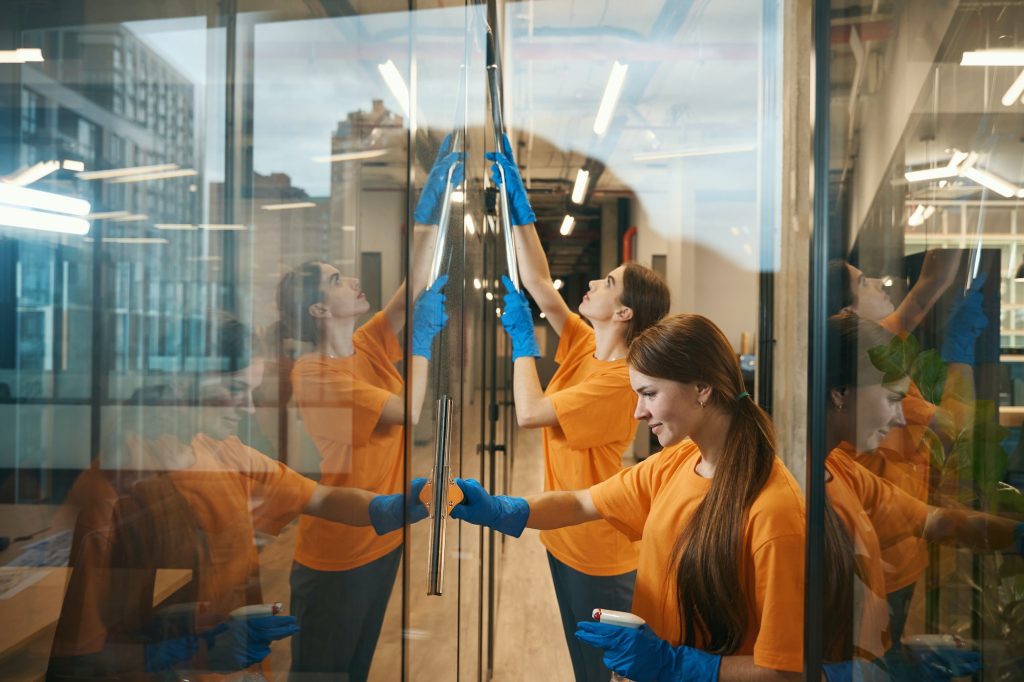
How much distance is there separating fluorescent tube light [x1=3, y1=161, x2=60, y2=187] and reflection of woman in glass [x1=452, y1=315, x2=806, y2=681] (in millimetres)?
1614

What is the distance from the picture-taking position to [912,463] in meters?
1.60

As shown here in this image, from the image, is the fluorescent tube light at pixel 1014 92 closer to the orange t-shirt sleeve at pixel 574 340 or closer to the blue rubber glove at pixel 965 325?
the blue rubber glove at pixel 965 325

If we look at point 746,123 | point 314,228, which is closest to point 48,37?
point 314,228

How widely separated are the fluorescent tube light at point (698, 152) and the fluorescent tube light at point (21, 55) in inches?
78.3

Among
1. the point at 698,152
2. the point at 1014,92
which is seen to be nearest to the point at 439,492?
the point at 1014,92

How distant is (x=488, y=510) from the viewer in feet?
6.79

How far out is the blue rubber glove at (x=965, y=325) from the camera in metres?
1.51

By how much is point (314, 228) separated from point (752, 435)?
145cm

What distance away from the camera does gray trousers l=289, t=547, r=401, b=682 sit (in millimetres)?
774

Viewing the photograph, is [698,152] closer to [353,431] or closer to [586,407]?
[586,407]

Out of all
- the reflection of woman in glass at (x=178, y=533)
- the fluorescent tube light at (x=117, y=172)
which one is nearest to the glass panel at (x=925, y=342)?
the reflection of woman in glass at (x=178, y=533)

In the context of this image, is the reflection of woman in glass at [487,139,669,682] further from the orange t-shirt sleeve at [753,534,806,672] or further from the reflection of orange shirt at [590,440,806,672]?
the orange t-shirt sleeve at [753,534,806,672]

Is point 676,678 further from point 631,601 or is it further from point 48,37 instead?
point 48,37

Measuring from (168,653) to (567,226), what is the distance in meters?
1.86
